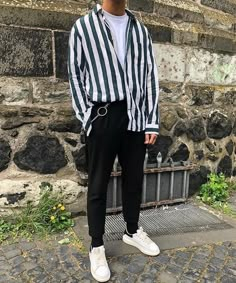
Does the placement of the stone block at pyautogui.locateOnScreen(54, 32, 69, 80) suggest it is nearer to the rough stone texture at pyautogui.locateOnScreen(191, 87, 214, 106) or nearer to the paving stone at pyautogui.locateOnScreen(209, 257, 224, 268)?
the rough stone texture at pyautogui.locateOnScreen(191, 87, 214, 106)

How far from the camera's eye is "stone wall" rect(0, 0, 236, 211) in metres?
3.05

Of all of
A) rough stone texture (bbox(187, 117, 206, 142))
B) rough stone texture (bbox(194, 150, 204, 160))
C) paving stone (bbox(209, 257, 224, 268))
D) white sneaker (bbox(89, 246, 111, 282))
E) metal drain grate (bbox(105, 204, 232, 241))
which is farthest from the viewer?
rough stone texture (bbox(194, 150, 204, 160))

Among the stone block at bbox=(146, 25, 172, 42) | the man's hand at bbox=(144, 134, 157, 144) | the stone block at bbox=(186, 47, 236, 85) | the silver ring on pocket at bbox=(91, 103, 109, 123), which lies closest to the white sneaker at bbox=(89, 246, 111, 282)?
the man's hand at bbox=(144, 134, 157, 144)

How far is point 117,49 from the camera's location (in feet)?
8.05

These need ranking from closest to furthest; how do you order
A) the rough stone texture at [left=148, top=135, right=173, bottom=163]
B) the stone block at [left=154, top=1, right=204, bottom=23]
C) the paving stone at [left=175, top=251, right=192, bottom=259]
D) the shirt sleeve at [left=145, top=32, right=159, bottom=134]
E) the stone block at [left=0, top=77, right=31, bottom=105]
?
the shirt sleeve at [left=145, top=32, right=159, bottom=134]
the paving stone at [left=175, top=251, right=192, bottom=259]
the stone block at [left=0, top=77, right=31, bottom=105]
the stone block at [left=154, top=1, right=204, bottom=23]
the rough stone texture at [left=148, top=135, right=173, bottom=163]

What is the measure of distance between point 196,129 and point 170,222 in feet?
3.64

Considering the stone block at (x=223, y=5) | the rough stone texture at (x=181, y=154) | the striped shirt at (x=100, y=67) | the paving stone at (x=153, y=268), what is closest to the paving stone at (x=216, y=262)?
the paving stone at (x=153, y=268)

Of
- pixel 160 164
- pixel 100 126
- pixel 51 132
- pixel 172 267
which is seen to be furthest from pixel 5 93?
pixel 172 267

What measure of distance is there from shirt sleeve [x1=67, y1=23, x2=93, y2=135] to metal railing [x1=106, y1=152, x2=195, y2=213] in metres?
1.14

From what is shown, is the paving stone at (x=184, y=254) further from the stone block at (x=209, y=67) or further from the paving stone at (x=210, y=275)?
the stone block at (x=209, y=67)

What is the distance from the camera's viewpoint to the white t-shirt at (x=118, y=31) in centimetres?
245

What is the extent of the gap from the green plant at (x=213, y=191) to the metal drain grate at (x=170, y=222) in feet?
0.87

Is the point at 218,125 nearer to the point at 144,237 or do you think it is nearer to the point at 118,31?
the point at 144,237

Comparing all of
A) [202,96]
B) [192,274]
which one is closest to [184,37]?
[202,96]
